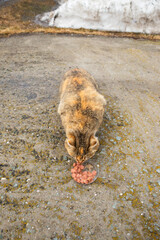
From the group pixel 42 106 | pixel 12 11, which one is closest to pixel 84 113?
pixel 42 106

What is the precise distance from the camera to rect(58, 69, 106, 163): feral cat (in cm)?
419

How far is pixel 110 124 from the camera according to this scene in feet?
22.5

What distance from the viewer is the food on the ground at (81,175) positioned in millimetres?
4980

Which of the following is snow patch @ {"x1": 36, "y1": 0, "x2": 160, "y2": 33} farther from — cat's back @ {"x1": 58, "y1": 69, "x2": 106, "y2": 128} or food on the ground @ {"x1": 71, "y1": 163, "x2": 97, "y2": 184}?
food on the ground @ {"x1": 71, "y1": 163, "x2": 97, "y2": 184}

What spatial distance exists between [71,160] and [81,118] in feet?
5.48

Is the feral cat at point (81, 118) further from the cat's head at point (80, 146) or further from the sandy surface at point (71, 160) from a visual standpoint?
the sandy surface at point (71, 160)

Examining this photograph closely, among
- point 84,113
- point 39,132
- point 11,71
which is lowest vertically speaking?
point 39,132

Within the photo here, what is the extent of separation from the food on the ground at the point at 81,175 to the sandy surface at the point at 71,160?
168 millimetres

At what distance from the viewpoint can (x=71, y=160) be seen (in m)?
5.54

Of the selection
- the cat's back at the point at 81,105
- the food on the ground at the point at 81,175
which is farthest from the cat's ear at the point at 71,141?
the food on the ground at the point at 81,175

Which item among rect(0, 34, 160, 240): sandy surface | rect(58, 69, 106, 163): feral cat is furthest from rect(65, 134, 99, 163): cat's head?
rect(0, 34, 160, 240): sandy surface

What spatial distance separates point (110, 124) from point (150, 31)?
1177 cm

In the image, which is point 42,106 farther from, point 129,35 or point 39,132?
point 129,35

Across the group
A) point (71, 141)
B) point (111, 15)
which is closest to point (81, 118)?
point (71, 141)
